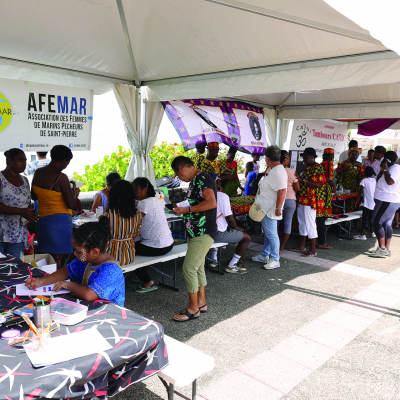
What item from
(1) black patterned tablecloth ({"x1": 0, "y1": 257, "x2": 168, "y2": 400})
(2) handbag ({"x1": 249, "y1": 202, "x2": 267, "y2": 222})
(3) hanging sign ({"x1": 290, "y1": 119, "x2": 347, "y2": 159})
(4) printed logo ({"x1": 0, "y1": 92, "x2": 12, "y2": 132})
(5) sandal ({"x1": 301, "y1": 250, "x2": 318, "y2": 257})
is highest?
(3) hanging sign ({"x1": 290, "y1": 119, "x2": 347, "y2": 159})

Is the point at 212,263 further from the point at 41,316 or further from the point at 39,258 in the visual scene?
the point at 41,316

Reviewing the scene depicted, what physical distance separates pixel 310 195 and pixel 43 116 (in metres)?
4.01

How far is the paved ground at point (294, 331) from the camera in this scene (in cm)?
260

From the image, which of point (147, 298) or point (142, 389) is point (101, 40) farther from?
point (142, 389)

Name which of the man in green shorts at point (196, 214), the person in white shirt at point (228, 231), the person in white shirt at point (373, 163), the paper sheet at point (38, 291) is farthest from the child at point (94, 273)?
the person in white shirt at point (373, 163)

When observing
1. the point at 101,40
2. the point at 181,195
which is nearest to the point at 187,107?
the point at 181,195

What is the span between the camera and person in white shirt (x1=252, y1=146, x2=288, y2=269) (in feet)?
15.6

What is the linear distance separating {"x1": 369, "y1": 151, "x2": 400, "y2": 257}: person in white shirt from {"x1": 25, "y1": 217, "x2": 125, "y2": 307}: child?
479cm

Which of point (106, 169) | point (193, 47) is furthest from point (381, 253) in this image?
point (106, 169)

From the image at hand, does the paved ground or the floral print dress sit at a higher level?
the floral print dress

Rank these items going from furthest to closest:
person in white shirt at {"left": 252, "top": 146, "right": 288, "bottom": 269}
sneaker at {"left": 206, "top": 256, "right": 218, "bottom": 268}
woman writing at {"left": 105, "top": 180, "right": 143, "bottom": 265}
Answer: sneaker at {"left": 206, "top": 256, "right": 218, "bottom": 268}, person in white shirt at {"left": 252, "top": 146, "right": 288, "bottom": 269}, woman writing at {"left": 105, "top": 180, "right": 143, "bottom": 265}

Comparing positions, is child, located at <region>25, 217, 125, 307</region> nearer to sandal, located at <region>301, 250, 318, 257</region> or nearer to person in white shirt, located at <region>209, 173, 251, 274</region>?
person in white shirt, located at <region>209, 173, 251, 274</region>

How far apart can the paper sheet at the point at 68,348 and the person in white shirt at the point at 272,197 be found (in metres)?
3.46

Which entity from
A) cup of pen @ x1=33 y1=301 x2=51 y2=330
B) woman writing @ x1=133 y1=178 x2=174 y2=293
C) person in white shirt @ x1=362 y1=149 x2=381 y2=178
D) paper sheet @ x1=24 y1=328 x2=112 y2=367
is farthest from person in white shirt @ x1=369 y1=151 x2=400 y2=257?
cup of pen @ x1=33 y1=301 x2=51 y2=330
